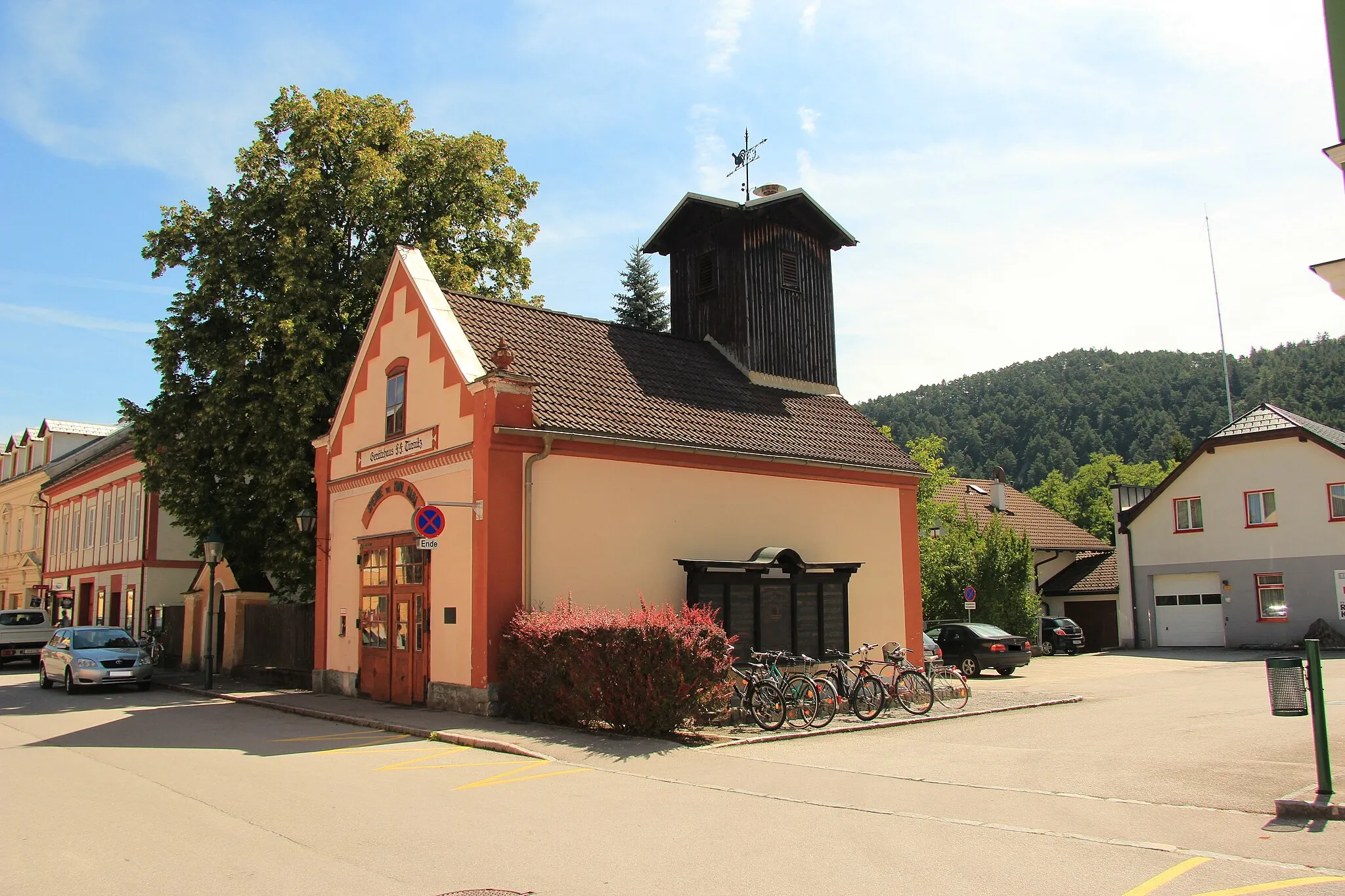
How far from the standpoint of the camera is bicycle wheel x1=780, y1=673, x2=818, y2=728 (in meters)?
14.9

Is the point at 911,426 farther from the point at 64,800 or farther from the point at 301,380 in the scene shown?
the point at 64,800

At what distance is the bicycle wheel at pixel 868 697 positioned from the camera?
15.9 metres

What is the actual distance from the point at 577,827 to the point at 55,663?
2182 cm

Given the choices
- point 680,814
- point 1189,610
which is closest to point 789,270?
point 680,814

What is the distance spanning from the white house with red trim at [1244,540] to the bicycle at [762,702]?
29.8 metres

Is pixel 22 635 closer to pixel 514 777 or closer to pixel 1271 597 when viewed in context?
pixel 514 777

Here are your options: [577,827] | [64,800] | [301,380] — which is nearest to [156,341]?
[301,380]

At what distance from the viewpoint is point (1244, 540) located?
1491 inches

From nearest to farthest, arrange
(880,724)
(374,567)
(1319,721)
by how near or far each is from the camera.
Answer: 1. (1319,721)
2. (880,724)
3. (374,567)

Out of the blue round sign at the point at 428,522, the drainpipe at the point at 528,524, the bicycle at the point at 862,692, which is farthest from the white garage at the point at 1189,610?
the blue round sign at the point at 428,522

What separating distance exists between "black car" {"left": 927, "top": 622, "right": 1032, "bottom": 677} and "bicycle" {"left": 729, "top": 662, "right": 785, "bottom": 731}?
1541 centimetres

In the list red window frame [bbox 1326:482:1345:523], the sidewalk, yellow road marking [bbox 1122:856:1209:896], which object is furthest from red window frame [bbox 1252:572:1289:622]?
yellow road marking [bbox 1122:856:1209:896]

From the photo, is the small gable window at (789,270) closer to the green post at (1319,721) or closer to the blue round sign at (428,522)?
the blue round sign at (428,522)

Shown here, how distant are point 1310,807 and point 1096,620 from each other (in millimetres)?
40330
